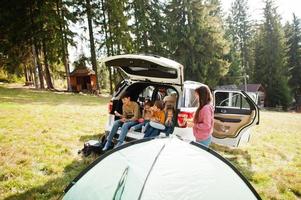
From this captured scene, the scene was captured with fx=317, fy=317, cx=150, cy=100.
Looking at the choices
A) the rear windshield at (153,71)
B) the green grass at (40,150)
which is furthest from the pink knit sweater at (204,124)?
the green grass at (40,150)

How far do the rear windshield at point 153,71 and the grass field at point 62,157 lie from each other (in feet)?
6.88

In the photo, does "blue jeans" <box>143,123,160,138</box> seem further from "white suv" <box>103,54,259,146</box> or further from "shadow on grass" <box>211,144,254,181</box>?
"shadow on grass" <box>211,144,254,181</box>

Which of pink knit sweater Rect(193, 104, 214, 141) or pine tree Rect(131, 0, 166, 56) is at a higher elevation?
pine tree Rect(131, 0, 166, 56)

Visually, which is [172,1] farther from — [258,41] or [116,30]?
[258,41]

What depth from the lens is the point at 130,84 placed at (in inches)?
301

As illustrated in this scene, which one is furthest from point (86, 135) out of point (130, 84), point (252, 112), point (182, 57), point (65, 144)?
point (182, 57)

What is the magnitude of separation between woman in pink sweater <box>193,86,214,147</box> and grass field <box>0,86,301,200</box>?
1.39 m

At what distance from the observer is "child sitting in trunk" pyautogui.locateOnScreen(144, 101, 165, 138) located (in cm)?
660

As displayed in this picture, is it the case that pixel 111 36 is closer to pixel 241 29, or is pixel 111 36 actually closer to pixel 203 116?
pixel 203 116

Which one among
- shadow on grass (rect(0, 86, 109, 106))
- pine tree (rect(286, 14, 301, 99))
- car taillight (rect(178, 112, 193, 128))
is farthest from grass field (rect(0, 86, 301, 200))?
pine tree (rect(286, 14, 301, 99))

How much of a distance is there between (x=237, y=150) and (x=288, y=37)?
43738 millimetres

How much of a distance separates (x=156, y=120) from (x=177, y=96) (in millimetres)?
681

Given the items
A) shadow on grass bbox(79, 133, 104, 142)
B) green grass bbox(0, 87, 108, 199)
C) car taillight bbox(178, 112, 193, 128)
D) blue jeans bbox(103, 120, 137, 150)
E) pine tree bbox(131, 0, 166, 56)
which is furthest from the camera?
pine tree bbox(131, 0, 166, 56)

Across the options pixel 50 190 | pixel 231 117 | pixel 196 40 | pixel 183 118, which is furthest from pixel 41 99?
pixel 196 40
